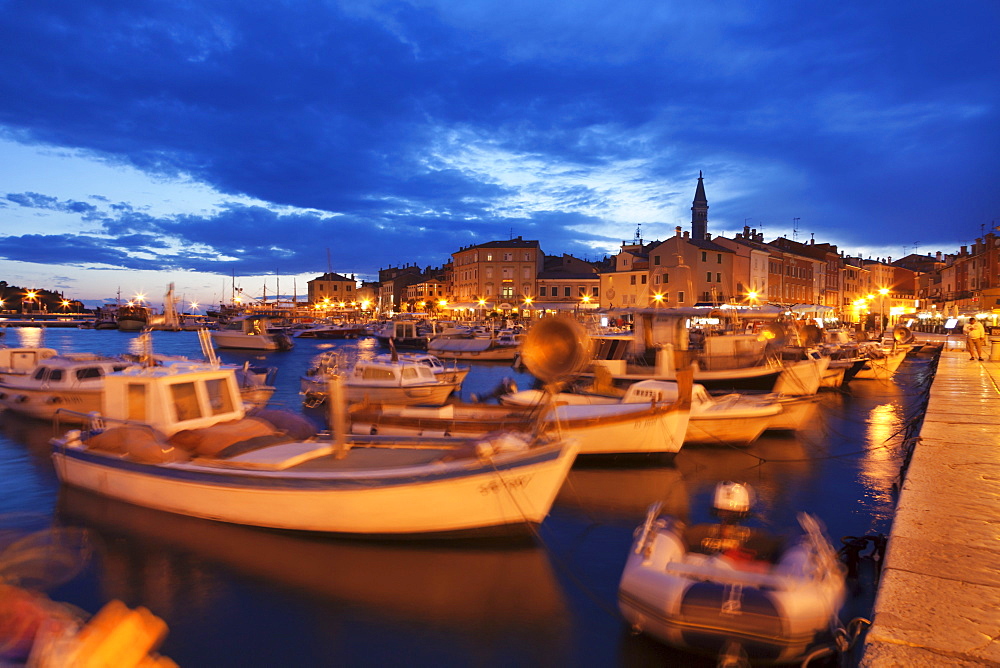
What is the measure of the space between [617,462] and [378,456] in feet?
22.9

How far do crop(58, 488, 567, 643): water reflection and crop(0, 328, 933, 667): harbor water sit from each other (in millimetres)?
24

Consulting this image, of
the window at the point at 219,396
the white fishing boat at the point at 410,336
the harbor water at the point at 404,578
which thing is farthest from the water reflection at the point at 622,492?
the white fishing boat at the point at 410,336

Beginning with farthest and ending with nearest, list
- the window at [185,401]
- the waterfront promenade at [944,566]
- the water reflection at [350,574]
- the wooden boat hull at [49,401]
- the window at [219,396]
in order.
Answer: the wooden boat hull at [49,401] < the window at [219,396] < the window at [185,401] < the water reflection at [350,574] < the waterfront promenade at [944,566]

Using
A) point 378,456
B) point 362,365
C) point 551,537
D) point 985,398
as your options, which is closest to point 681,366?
point 985,398

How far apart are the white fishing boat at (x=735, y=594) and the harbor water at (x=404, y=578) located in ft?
3.41

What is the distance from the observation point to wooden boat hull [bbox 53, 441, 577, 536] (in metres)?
8.71

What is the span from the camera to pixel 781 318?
1489 inches

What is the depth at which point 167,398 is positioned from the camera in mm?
10781

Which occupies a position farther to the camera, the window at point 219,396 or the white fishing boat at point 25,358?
the white fishing boat at point 25,358

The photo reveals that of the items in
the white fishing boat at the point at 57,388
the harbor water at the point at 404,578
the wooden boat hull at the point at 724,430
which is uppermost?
the white fishing boat at the point at 57,388

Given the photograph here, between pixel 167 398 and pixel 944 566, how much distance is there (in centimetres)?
1152

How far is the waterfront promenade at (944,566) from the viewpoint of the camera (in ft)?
13.6

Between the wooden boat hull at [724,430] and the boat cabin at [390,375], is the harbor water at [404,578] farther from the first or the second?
the boat cabin at [390,375]

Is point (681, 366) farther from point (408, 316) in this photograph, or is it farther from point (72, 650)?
point (408, 316)
